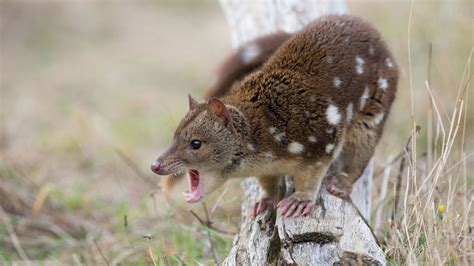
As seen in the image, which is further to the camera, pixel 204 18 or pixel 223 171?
pixel 204 18

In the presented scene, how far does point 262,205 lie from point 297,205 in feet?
1.14

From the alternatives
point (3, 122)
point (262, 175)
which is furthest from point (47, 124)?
point (262, 175)

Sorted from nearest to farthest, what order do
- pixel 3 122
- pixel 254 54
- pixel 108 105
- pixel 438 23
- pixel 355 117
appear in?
pixel 355 117
pixel 254 54
pixel 438 23
pixel 3 122
pixel 108 105

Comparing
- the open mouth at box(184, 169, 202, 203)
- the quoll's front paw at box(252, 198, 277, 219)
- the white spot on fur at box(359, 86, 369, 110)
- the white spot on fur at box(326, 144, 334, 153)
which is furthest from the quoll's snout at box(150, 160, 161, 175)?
the white spot on fur at box(359, 86, 369, 110)

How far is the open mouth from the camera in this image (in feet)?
13.1

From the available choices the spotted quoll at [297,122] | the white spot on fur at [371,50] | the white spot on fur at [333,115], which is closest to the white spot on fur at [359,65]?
the spotted quoll at [297,122]

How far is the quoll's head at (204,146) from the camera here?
13.1ft

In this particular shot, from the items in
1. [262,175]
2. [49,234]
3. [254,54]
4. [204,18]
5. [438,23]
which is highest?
[204,18]

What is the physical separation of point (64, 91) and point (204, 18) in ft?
16.3

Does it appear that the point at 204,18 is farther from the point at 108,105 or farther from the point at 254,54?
the point at 254,54

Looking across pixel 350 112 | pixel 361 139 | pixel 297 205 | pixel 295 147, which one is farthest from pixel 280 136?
pixel 361 139

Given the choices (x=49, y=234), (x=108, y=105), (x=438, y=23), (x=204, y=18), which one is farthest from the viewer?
(x=204, y=18)

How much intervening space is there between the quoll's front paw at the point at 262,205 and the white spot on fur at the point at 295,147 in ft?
1.26

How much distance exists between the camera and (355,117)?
452 cm
